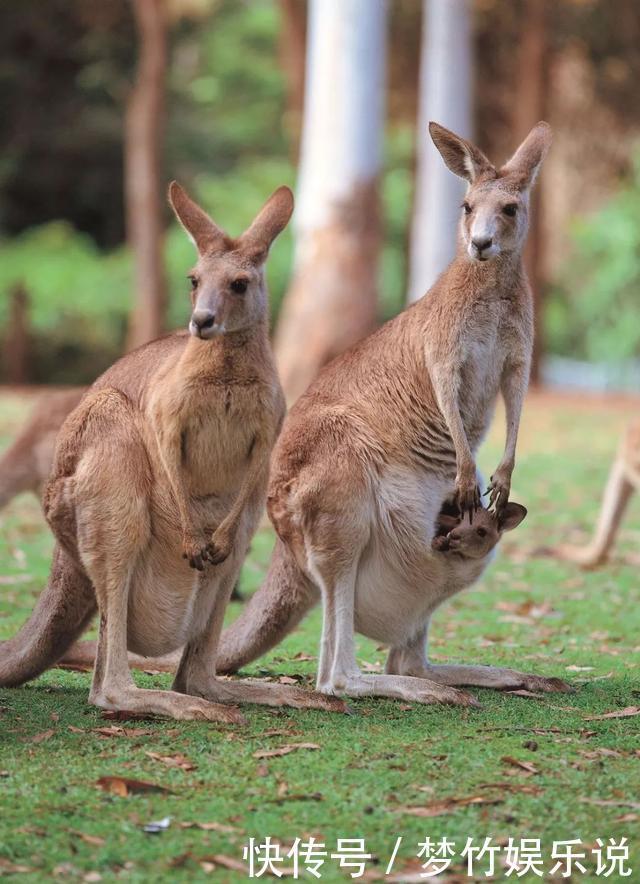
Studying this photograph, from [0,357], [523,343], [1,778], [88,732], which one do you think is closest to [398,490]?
[523,343]

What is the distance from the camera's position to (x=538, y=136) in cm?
476

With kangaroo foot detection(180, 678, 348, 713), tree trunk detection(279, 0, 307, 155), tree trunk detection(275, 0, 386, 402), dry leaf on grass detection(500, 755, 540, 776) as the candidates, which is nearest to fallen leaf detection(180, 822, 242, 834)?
dry leaf on grass detection(500, 755, 540, 776)

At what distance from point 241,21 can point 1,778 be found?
87.1 feet

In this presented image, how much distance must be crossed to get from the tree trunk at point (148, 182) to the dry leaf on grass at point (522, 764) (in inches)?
525

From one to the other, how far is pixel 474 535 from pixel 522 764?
0.99 metres

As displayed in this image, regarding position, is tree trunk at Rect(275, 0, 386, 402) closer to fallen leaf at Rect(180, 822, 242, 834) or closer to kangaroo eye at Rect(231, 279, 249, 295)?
kangaroo eye at Rect(231, 279, 249, 295)

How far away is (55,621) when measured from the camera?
430 centimetres

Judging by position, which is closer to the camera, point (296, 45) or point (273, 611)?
point (273, 611)

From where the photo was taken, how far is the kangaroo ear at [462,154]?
4.71m

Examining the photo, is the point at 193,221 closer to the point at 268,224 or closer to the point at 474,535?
the point at 268,224

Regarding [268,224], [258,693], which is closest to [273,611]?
[258,693]

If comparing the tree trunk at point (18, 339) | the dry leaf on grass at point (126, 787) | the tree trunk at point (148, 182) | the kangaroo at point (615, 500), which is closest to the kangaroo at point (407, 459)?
the dry leaf on grass at point (126, 787)

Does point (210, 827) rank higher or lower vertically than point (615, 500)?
higher

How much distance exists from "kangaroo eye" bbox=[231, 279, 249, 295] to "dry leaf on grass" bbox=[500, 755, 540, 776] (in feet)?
4.82
